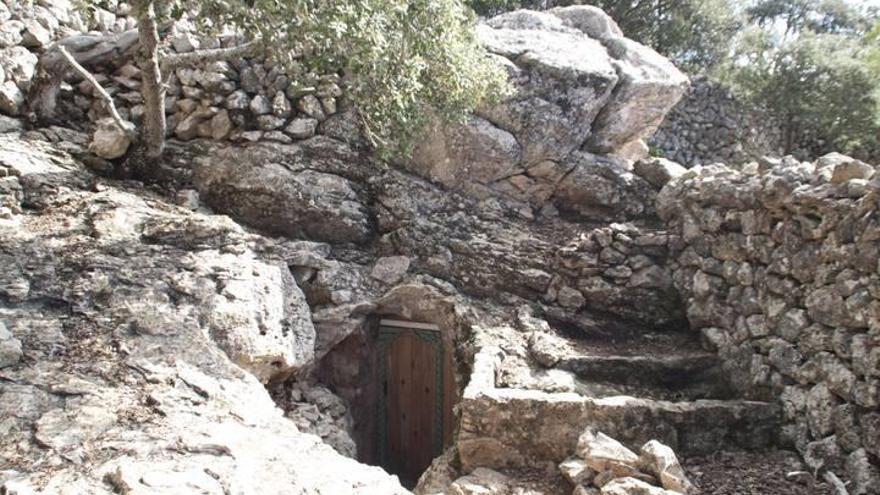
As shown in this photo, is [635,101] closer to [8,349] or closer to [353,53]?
[353,53]

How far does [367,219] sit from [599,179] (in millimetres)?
2875

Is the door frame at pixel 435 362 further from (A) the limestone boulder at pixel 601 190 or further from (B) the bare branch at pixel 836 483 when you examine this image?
(B) the bare branch at pixel 836 483

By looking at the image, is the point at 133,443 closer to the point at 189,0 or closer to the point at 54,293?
the point at 54,293

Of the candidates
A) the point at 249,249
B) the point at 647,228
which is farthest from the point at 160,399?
the point at 647,228

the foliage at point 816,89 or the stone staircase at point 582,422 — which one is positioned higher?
the foliage at point 816,89

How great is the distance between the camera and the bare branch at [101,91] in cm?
538

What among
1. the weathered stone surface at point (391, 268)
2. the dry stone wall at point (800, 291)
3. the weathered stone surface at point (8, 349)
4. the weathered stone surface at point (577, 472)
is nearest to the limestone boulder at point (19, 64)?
the weathered stone surface at point (8, 349)

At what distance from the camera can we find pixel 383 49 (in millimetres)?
5348

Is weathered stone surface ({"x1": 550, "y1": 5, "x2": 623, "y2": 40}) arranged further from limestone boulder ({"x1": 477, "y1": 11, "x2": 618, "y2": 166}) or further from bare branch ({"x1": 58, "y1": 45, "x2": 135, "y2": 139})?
bare branch ({"x1": 58, "y1": 45, "x2": 135, "y2": 139})

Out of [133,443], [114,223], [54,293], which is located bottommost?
[133,443]

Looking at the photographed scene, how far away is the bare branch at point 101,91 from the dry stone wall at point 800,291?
19.1 ft

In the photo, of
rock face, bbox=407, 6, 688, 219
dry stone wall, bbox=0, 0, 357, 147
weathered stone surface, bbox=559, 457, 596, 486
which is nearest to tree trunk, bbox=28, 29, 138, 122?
dry stone wall, bbox=0, 0, 357, 147

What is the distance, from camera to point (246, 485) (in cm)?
297

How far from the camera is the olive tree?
181 inches
